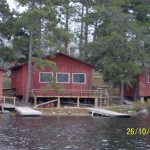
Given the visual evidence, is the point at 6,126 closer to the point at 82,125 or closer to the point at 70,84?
the point at 82,125

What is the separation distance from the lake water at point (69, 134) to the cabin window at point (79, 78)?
39.5 feet

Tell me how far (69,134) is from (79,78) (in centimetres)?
2138

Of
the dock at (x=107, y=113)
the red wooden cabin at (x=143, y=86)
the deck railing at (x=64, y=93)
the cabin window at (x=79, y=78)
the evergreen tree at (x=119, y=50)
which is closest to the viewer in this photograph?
the dock at (x=107, y=113)

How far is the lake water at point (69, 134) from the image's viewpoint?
2369 cm

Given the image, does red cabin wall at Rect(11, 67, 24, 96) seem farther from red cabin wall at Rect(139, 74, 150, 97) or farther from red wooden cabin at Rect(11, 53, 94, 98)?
red cabin wall at Rect(139, 74, 150, 97)

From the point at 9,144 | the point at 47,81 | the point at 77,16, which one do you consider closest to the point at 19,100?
the point at 47,81

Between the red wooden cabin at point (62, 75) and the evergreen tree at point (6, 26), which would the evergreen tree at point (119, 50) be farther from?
the evergreen tree at point (6, 26)

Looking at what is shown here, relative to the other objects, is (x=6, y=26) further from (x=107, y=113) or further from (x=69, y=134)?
(x=69, y=134)

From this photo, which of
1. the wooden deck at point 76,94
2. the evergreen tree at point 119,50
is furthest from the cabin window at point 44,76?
the evergreen tree at point 119,50

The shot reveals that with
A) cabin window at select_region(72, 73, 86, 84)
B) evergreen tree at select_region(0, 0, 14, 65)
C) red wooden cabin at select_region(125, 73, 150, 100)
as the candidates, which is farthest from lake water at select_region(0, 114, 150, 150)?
red wooden cabin at select_region(125, 73, 150, 100)

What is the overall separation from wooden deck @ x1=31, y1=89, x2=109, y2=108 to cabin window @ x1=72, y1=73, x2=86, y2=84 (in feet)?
4.68

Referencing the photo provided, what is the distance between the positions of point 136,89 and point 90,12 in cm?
1124

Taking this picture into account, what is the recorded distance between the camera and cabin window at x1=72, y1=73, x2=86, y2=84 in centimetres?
→ 4888

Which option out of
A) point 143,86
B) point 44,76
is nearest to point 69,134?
point 44,76
